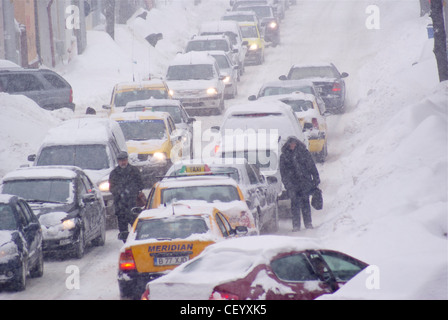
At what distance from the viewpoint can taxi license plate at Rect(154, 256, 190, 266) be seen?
38.1 ft

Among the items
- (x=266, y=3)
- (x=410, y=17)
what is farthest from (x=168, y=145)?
(x=266, y=3)

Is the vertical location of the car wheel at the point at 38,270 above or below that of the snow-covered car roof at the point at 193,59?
below

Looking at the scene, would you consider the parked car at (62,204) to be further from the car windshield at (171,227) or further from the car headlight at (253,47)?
the car headlight at (253,47)

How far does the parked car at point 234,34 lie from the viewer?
42.5 m

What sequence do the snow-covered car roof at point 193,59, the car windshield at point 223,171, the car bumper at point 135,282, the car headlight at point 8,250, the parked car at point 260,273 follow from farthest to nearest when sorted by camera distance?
the snow-covered car roof at point 193,59 → the car windshield at point 223,171 → the car headlight at point 8,250 → the car bumper at point 135,282 → the parked car at point 260,273

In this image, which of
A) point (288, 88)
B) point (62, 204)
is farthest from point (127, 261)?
point (288, 88)

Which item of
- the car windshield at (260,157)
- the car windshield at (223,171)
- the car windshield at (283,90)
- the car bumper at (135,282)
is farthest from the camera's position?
the car windshield at (283,90)

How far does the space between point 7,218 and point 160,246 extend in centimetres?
325

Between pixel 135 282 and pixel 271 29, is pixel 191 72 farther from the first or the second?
pixel 135 282

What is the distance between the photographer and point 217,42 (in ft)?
133

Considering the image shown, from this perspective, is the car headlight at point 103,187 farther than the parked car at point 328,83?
No

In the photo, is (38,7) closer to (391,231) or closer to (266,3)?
(266,3)

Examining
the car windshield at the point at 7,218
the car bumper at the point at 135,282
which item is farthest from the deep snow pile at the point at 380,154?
the car windshield at the point at 7,218

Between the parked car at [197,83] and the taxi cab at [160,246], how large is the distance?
19696 mm
